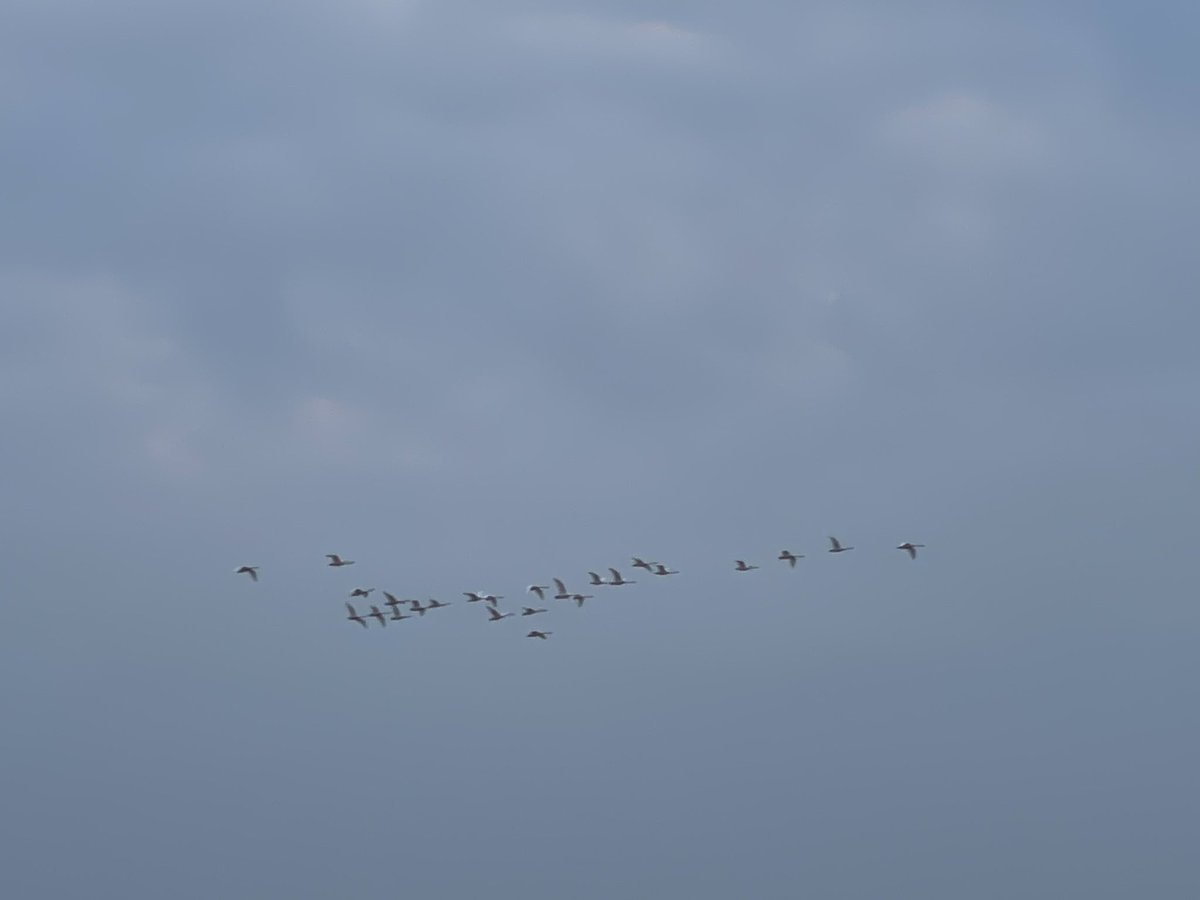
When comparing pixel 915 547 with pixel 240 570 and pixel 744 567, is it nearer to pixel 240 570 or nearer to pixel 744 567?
pixel 744 567

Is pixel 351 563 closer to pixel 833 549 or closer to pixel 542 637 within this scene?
pixel 542 637

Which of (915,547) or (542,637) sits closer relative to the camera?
(915,547)

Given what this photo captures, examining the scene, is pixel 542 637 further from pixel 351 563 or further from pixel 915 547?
pixel 915 547

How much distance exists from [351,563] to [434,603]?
10731mm

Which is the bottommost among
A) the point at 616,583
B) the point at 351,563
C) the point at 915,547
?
the point at 915,547

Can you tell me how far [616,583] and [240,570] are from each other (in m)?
32.8

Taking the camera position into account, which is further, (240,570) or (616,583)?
(616,583)

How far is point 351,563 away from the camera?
182375 millimetres

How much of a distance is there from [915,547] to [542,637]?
34682mm

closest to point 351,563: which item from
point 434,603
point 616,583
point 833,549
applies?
point 434,603

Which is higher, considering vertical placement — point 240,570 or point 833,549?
point 240,570

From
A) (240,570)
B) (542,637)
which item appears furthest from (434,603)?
(240,570)

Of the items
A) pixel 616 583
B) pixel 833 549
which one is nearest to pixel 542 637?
pixel 616 583

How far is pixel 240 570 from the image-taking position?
564 ft
